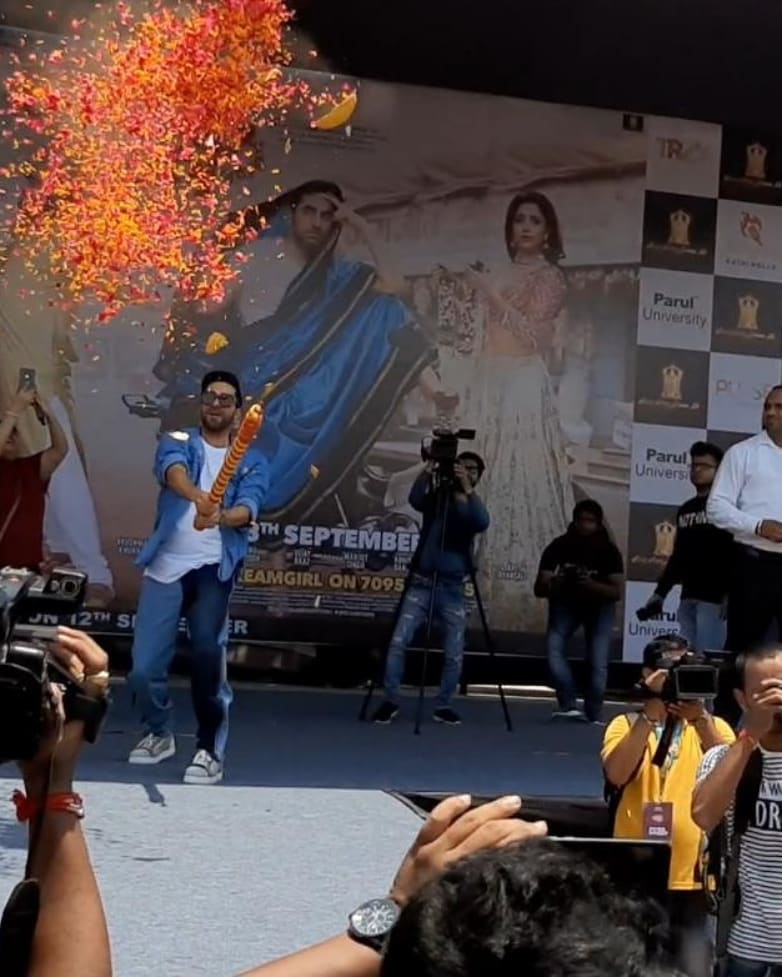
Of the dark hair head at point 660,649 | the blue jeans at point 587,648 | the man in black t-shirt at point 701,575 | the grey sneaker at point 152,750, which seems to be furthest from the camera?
the blue jeans at point 587,648

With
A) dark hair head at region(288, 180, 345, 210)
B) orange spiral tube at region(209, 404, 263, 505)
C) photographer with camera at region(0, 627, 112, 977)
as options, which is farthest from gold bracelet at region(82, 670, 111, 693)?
dark hair head at region(288, 180, 345, 210)

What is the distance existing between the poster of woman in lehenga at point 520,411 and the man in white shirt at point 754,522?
9.98 ft

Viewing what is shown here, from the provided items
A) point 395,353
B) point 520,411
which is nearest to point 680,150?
point 520,411

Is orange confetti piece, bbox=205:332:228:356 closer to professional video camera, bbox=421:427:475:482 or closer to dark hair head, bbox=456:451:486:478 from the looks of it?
dark hair head, bbox=456:451:486:478

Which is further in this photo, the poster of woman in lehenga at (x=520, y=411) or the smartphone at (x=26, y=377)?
the poster of woman in lehenga at (x=520, y=411)

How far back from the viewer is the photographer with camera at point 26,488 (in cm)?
841

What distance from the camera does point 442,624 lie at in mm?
8180

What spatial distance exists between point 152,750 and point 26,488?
3.09 m

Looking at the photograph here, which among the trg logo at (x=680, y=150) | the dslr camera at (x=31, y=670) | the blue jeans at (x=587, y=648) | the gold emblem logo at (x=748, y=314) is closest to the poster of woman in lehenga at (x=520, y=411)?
the blue jeans at (x=587, y=648)

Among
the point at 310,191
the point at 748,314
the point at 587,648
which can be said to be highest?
the point at 310,191

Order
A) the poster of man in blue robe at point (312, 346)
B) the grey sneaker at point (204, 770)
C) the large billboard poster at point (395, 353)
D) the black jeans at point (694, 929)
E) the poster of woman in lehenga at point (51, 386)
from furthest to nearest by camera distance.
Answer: the poster of man in blue robe at point (312, 346)
the large billboard poster at point (395, 353)
the poster of woman in lehenga at point (51, 386)
the grey sneaker at point (204, 770)
the black jeans at point (694, 929)

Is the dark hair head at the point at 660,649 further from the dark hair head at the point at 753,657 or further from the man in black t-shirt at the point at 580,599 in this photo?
the man in black t-shirt at the point at 580,599

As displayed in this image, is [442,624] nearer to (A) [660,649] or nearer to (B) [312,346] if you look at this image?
(B) [312,346]

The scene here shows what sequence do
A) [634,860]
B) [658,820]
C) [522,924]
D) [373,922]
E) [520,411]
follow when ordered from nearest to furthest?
[522,924], [373,922], [634,860], [658,820], [520,411]
